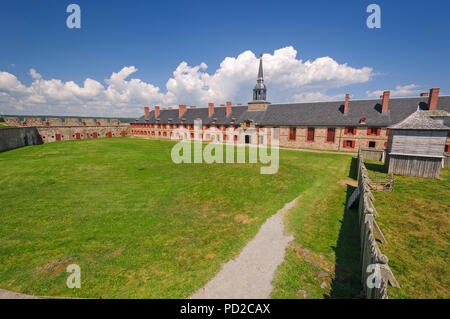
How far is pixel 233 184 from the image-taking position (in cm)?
1691

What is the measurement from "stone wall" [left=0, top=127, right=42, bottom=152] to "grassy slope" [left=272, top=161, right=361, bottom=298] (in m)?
43.1

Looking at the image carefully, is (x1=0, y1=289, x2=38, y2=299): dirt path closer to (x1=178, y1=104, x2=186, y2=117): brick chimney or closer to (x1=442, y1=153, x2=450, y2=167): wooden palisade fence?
(x1=442, y1=153, x2=450, y2=167): wooden palisade fence

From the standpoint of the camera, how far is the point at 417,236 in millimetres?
9195

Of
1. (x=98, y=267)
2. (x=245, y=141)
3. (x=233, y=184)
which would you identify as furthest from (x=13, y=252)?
(x=245, y=141)

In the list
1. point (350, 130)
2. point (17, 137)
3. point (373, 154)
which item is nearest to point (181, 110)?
point (17, 137)

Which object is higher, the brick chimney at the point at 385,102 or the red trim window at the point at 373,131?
the brick chimney at the point at 385,102

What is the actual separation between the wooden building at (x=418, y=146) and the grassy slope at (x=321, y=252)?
8.89 metres

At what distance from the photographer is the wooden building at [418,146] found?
55.6 ft

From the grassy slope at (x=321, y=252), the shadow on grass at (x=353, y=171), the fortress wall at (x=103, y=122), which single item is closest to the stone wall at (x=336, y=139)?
the shadow on grass at (x=353, y=171)

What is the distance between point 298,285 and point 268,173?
1326 centimetres

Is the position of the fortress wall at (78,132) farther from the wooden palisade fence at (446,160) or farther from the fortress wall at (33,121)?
the wooden palisade fence at (446,160)

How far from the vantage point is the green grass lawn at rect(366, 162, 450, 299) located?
6.47 m

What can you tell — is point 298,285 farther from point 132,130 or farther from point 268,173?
point 132,130

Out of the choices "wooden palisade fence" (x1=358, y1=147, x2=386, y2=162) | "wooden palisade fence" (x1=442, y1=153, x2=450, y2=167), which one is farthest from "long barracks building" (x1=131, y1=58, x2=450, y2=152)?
"wooden palisade fence" (x1=358, y1=147, x2=386, y2=162)
